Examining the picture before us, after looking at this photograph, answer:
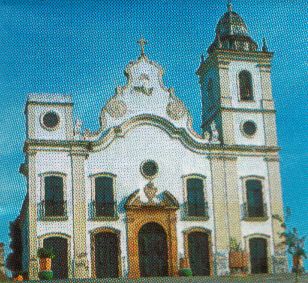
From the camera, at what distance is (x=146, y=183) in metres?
39.5

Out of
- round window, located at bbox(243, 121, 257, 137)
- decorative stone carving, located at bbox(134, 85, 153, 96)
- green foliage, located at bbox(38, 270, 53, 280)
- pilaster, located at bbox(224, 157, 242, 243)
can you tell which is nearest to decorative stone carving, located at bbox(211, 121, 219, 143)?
pilaster, located at bbox(224, 157, 242, 243)

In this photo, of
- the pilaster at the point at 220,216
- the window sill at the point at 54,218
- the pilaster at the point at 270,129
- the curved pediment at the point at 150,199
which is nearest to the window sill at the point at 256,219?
the pilaster at the point at 220,216

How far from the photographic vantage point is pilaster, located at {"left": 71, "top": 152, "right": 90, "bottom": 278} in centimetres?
3744

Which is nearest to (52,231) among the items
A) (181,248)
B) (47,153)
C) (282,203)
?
(47,153)

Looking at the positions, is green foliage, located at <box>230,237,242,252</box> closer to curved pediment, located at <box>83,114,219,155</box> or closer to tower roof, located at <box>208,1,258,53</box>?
curved pediment, located at <box>83,114,219,155</box>

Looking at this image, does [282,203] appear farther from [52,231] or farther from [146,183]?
[52,231]

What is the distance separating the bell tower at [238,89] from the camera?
42.5 m

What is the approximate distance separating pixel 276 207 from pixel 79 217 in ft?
37.0

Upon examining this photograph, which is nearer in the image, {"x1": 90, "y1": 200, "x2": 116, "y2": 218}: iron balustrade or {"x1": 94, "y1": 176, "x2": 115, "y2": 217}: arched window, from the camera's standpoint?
{"x1": 90, "y1": 200, "x2": 116, "y2": 218}: iron balustrade

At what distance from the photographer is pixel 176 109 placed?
4162cm

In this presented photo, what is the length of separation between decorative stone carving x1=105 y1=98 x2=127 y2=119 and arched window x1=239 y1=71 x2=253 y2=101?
24.6 ft

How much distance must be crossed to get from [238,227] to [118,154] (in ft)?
25.3

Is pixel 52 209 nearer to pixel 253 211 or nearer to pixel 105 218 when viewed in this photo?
pixel 105 218

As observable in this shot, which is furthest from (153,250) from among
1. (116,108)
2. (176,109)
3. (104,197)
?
(176,109)
